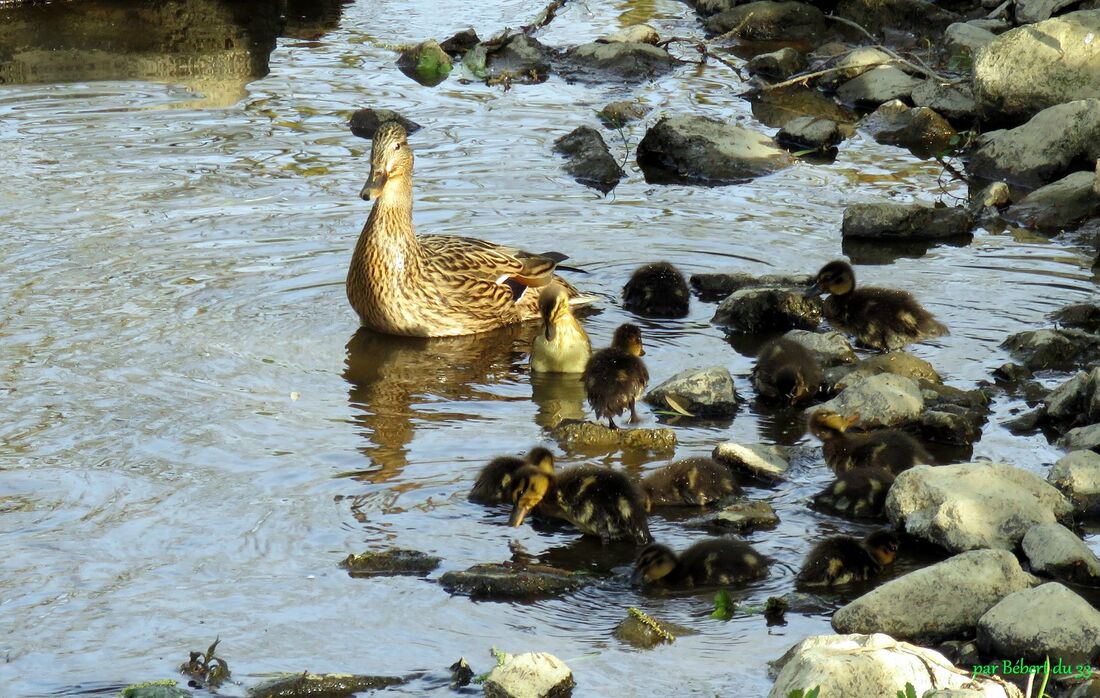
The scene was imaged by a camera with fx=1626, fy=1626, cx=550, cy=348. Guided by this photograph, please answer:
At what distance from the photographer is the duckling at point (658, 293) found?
8.62 meters

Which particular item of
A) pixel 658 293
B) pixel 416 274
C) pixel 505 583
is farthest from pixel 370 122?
pixel 505 583

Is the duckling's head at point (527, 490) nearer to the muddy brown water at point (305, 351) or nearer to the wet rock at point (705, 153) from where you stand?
the muddy brown water at point (305, 351)

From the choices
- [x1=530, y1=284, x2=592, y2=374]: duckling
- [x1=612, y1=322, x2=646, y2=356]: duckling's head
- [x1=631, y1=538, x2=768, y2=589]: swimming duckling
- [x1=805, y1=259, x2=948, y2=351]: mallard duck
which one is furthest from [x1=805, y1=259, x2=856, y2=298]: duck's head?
[x1=631, y1=538, x2=768, y2=589]: swimming duckling

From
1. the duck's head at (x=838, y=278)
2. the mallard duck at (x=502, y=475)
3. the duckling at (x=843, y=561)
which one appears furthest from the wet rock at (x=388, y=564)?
the duck's head at (x=838, y=278)

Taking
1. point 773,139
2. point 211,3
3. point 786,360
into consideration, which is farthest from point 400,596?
point 211,3

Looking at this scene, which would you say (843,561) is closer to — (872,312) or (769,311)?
(872,312)

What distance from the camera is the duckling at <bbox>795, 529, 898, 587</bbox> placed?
548cm

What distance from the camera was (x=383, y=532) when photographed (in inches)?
235

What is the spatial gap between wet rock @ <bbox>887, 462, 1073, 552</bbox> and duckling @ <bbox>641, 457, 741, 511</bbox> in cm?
63

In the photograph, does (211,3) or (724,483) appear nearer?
(724,483)

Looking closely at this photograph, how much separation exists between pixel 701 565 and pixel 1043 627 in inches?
46.4

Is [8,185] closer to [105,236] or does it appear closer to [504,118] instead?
[105,236]

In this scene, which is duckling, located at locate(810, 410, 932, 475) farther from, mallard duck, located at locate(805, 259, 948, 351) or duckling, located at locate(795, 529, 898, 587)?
mallard duck, located at locate(805, 259, 948, 351)

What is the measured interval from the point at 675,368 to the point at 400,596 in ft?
9.38
